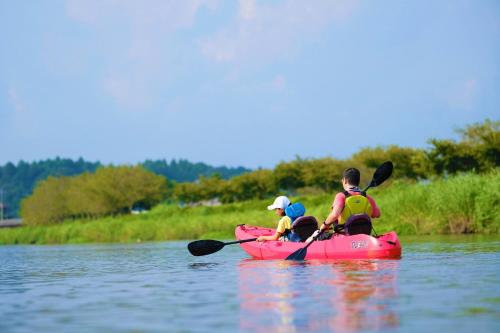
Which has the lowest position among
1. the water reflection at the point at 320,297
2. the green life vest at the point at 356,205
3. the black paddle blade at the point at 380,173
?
the water reflection at the point at 320,297

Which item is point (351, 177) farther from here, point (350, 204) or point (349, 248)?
point (349, 248)

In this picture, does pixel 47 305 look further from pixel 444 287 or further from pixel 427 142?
pixel 427 142

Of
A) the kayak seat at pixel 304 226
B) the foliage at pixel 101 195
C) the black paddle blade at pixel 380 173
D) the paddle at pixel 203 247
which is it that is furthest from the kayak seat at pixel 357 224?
the foliage at pixel 101 195

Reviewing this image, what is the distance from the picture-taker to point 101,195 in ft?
246

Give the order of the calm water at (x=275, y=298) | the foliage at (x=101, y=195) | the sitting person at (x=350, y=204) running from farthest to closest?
the foliage at (x=101, y=195) < the sitting person at (x=350, y=204) < the calm water at (x=275, y=298)

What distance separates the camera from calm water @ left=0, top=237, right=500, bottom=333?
7.59m

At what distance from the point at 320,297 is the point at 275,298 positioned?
0.49 meters

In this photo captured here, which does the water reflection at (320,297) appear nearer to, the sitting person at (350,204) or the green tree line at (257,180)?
the sitting person at (350,204)

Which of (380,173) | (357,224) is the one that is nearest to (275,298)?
(357,224)

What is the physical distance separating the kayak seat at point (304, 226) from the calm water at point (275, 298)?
1119 millimetres

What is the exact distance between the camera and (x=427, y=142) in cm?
Answer: 4544

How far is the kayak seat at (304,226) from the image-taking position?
15914 millimetres

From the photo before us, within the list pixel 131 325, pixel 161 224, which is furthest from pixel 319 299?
pixel 161 224

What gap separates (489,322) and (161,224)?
38.9 meters
